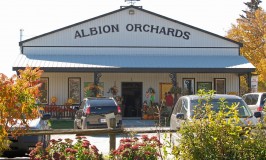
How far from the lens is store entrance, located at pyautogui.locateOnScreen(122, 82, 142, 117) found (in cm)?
3133

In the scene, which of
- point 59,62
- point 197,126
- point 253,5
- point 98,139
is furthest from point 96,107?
point 253,5

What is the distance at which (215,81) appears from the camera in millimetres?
32031

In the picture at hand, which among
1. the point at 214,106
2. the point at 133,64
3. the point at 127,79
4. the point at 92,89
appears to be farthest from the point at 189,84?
the point at 214,106

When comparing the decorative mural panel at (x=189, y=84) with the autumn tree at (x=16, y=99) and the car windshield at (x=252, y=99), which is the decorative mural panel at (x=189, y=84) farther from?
the autumn tree at (x=16, y=99)

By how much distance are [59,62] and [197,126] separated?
75.6 feet

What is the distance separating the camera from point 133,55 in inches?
1254

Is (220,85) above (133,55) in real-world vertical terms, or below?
below

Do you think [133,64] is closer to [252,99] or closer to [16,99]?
[252,99]

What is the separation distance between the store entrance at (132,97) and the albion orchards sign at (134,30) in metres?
3.58

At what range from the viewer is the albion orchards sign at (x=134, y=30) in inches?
1248

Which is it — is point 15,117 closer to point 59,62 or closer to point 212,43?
point 59,62

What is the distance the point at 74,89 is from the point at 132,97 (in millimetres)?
3712

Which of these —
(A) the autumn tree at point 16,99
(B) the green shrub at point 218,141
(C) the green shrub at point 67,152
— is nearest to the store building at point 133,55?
(C) the green shrub at point 67,152

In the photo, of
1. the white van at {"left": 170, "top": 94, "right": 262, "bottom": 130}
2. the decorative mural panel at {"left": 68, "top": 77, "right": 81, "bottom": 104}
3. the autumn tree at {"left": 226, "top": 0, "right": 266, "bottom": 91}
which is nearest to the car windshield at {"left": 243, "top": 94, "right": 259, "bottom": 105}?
the white van at {"left": 170, "top": 94, "right": 262, "bottom": 130}
